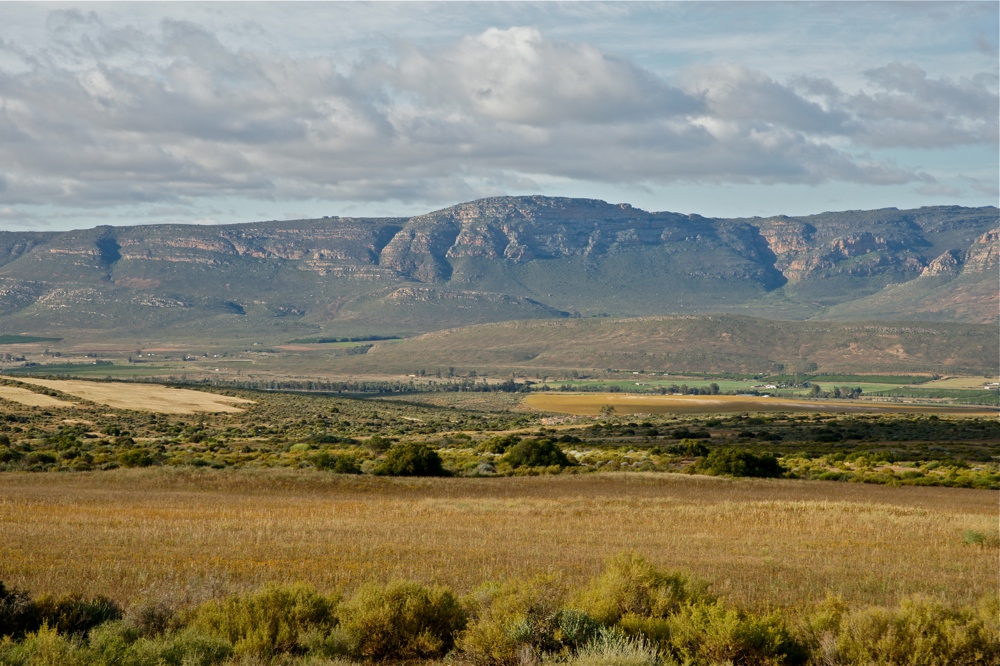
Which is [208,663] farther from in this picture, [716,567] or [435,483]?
[435,483]

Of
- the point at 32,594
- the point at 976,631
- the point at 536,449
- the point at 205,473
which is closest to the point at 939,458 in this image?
the point at 536,449

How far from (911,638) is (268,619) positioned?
7158 millimetres

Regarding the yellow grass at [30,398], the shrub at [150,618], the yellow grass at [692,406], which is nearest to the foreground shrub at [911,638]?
the shrub at [150,618]

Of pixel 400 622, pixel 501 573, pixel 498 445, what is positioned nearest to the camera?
pixel 400 622

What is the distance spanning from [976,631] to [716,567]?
6.40 meters

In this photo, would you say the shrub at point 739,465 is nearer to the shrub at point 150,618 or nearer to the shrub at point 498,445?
the shrub at point 498,445

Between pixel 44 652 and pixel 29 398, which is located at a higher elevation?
pixel 44 652

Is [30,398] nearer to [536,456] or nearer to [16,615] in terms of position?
[536,456]

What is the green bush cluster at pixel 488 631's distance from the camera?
11.4 metres

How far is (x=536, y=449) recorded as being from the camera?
47.2 m

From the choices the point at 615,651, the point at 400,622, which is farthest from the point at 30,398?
the point at 615,651

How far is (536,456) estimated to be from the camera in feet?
153

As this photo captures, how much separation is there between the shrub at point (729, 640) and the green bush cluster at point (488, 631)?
16 mm

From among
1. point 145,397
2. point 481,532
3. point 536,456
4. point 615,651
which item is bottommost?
point 145,397
